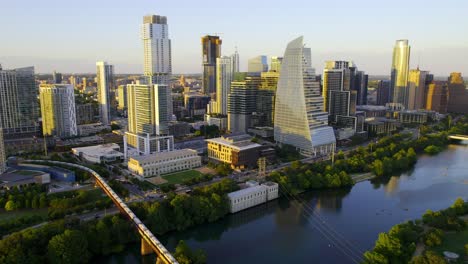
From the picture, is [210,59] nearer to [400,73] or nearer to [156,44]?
[156,44]

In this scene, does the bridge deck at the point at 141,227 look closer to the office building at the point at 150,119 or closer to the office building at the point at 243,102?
the office building at the point at 150,119

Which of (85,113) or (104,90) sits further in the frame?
(85,113)

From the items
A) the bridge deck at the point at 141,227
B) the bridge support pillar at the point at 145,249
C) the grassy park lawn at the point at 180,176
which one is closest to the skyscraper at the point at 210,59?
the grassy park lawn at the point at 180,176

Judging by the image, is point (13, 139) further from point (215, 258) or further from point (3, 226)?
point (215, 258)

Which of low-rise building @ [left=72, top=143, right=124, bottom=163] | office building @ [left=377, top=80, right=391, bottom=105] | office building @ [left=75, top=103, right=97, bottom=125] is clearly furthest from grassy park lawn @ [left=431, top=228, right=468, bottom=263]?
office building @ [left=377, top=80, right=391, bottom=105]

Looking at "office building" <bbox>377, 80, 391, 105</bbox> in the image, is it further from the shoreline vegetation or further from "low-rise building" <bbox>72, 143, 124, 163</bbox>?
"low-rise building" <bbox>72, 143, 124, 163</bbox>

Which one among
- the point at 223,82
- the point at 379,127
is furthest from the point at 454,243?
the point at 223,82
